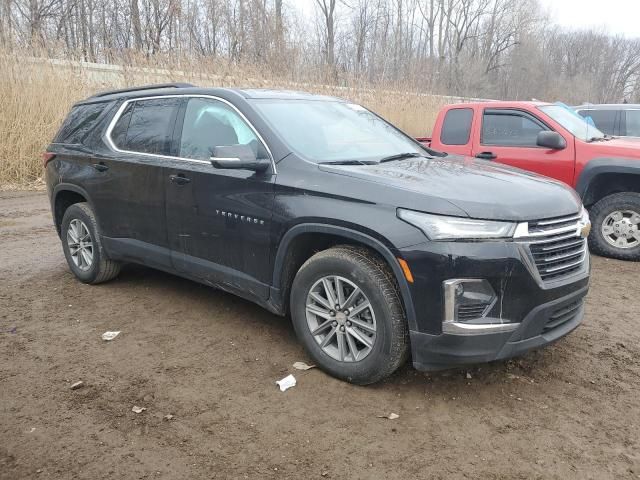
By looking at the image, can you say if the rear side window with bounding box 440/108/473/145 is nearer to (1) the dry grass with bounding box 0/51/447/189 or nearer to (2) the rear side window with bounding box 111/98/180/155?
(2) the rear side window with bounding box 111/98/180/155

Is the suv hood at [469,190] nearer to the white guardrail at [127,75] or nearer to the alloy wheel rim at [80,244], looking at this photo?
the alloy wheel rim at [80,244]

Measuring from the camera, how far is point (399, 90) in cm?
1783

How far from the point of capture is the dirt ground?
8.41ft

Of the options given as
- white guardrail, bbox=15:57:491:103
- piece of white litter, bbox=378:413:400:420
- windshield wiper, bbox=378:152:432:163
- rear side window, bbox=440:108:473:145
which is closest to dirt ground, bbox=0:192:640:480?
piece of white litter, bbox=378:413:400:420

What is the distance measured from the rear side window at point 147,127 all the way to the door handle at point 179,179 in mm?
275

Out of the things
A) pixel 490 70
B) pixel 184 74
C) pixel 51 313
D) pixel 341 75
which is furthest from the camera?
pixel 490 70

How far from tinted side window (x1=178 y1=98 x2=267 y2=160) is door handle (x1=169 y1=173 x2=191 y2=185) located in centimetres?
17

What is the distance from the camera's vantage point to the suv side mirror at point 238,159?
344 centimetres

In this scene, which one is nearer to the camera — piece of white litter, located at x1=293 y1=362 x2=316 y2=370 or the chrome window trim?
piece of white litter, located at x1=293 y1=362 x2=316 y2=370

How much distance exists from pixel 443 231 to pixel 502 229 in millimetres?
318

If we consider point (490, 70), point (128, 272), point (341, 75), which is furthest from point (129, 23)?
point (490, 70)

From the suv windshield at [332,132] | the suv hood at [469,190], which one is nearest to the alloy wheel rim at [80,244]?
Result: the suv windshield at [332,132]

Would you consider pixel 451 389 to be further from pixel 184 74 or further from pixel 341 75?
pixel 341 75

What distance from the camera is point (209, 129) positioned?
4016 mm
